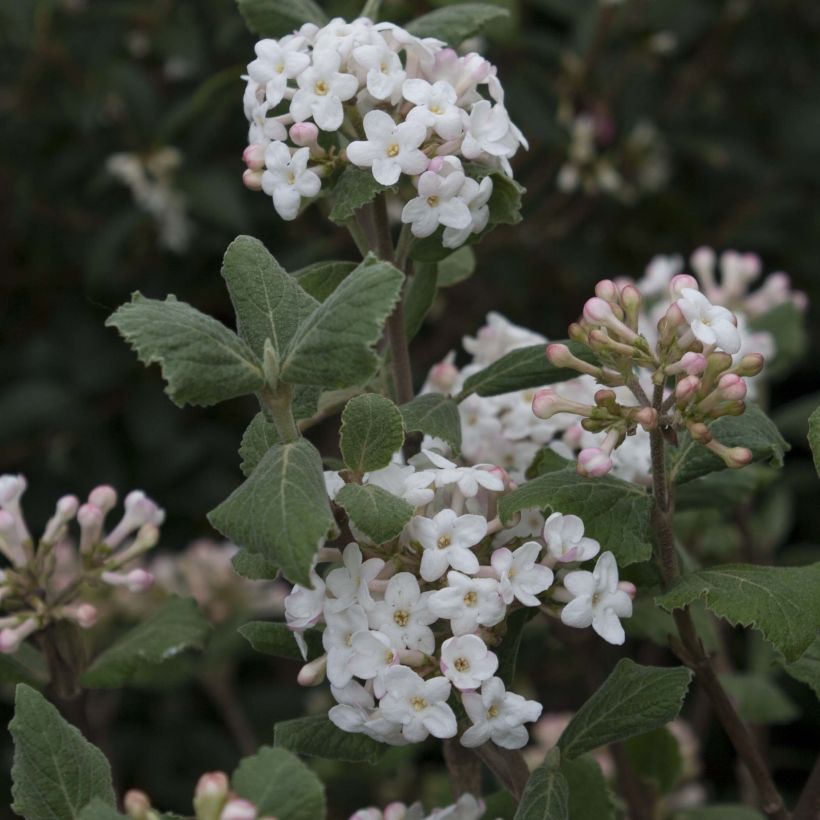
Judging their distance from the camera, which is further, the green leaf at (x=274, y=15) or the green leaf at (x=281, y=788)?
the green leaf at (x=274, y=15)

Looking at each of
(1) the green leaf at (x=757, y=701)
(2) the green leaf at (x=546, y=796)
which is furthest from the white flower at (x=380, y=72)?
(1) the green leaf at (x=757, y=701)

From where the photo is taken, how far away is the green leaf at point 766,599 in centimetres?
108

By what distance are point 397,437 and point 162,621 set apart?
0.58 meters

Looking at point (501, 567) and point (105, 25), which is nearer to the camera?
A: point (501, 567)

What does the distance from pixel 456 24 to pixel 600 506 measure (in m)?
0.60

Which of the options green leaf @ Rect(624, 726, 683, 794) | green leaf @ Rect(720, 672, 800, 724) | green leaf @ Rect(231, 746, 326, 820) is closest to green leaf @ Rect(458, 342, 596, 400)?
green leaf @ Rect(231, 746, 326, 820)

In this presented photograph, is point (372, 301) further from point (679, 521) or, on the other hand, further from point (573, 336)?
point (679, 521)

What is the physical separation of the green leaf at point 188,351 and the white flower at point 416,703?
27 centimetres

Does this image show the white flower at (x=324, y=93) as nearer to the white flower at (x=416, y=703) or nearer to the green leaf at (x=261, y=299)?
the green leaf at (x=261, y=299)

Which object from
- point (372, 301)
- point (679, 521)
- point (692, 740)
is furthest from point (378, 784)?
point (372, 301)

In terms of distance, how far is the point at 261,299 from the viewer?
1.08 m

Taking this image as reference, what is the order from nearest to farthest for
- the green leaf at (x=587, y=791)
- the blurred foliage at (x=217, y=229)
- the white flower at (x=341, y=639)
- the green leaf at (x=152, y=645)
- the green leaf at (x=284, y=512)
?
the green leaf at (x=284, y=512) < the white flower at (x=341, y=639) < the green leaf at (x=587, y=791) < the green leaf at (x=152, y=645) < the blurred foliage at (x=217, y=229)

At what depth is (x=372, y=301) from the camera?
1.00 m

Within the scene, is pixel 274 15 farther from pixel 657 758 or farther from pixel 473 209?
pixel 657 758
